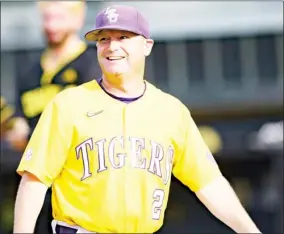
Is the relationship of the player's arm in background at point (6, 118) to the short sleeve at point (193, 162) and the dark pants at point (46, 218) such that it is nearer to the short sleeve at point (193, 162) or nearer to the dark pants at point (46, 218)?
the dark pants at point (46, 218)

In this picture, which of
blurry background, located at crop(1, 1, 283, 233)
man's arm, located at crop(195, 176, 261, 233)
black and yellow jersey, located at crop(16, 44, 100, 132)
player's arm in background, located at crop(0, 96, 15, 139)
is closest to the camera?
man's arm, located at crop(195, 176, 261, 233)

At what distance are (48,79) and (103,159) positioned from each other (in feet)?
5.62

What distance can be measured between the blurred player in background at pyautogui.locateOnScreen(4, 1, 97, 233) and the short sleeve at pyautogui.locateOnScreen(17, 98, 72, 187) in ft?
4.83

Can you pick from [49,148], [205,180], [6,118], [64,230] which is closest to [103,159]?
[49,148]

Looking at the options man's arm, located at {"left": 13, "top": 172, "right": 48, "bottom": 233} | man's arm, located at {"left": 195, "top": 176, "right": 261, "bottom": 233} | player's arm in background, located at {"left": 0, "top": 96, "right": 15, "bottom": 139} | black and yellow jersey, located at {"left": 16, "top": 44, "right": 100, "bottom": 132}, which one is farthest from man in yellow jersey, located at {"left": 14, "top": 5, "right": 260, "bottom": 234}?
player's arm in background, located at {"left": 0, "top": 96, "right": 15, "bottom": 139}

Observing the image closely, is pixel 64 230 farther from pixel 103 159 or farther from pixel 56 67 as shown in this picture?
pixel 56 67

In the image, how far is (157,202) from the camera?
279 centimetres

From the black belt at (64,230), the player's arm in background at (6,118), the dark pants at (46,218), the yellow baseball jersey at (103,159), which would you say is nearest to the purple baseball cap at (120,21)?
the yellow baseball jersey at (103,159)

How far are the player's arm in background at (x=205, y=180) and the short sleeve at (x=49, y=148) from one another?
406mm

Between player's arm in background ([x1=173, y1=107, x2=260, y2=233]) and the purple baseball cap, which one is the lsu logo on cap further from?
player's arm in background ([x1=173, y1=107, x2=260, y2=233])

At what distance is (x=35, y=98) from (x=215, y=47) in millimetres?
4800

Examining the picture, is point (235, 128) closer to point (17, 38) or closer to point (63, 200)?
point (17, 38)

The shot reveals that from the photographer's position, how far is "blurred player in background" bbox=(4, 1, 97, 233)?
14.0 ft

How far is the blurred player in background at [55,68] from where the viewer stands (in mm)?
4254
